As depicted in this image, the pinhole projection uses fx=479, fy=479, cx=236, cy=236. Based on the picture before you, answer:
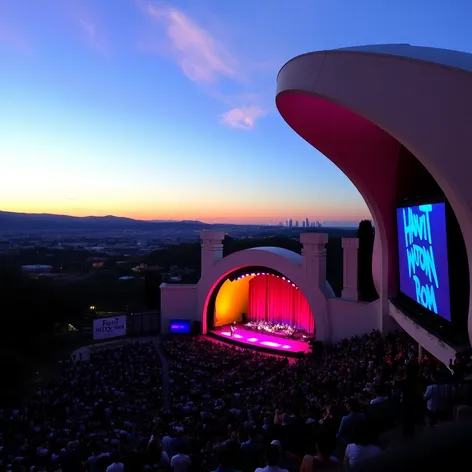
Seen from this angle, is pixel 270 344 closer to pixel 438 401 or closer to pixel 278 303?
pixel 278 303

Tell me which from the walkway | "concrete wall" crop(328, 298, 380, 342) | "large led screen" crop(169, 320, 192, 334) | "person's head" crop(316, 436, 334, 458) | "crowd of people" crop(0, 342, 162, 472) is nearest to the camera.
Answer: "person's head" crop(316, 436, 334, 458)

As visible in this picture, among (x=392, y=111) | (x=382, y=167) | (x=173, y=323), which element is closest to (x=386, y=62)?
(x=392, y=111)

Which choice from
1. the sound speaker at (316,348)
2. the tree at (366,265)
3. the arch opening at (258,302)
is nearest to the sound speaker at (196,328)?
the arch opening at (258,302)

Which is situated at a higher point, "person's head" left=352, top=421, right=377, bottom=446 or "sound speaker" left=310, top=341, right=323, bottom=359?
"person's head" left=352, top=421, right=377, bottom=446

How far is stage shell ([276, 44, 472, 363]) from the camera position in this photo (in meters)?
9.63

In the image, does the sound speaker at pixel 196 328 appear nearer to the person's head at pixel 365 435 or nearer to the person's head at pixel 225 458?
the person's head at pixel 225 458


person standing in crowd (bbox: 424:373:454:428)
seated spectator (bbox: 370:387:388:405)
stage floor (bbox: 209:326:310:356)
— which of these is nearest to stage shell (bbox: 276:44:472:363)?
seated spectator (bbox: 370:387:388:405)

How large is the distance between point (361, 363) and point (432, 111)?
8074mm

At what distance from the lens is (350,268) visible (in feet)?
72.4

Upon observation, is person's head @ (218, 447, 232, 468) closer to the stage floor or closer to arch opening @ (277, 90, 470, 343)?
arch opening @ (277, 90, 470, 343)

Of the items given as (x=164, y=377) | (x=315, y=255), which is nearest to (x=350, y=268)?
(x=315, y=255)

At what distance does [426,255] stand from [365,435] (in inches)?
364

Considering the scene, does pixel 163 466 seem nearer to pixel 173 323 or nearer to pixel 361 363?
pixel 361 363

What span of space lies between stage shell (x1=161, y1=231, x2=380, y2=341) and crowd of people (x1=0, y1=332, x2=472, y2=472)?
6.94 ft
